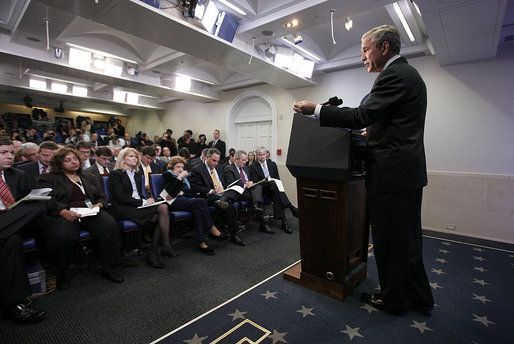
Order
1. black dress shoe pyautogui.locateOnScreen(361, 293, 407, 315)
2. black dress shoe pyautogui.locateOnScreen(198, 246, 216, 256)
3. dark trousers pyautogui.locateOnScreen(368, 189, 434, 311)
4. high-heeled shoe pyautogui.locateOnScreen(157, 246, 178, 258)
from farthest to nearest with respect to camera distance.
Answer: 1. black dress shoe pyautogui.locateOnScreen(198, 246, 216, 256)
2. high-heeled shoe pyautogui.locateOnScreen(157, 246, 178, 258)
3. black dress shoe pyautogui.locateOnScreen(361, 293, 407, 315)
4. dark trousers pyautogui.locateOnScreen(368, 189, 434, 311)

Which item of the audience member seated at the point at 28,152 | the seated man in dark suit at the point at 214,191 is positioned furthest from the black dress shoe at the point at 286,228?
the audience member seated at the point at 28,152

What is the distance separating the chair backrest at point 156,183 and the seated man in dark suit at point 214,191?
455 mm

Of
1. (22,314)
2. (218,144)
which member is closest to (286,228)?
(22,314)

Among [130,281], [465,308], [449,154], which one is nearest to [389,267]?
[465,308]

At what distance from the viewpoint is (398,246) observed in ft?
5.37

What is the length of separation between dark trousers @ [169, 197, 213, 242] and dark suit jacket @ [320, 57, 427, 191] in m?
2.17

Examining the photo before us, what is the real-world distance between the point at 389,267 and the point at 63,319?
7.75 feet

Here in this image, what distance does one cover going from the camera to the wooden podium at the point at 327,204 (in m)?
1.79

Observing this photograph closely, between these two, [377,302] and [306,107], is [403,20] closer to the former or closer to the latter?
[306,107]

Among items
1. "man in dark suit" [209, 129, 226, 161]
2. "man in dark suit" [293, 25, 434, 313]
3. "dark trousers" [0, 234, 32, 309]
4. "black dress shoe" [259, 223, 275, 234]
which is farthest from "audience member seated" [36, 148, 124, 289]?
"man in dark suit" [209, 129, 226, 161]

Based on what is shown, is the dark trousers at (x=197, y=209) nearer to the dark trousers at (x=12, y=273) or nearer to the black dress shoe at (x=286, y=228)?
the black dress shoe at (x=286, y=228)

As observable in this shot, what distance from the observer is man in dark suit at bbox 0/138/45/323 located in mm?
1797

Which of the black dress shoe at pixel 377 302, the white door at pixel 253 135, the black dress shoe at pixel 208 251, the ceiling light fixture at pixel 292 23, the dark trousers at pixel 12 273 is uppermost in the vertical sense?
the ceiling light fixture at pixel 292 23

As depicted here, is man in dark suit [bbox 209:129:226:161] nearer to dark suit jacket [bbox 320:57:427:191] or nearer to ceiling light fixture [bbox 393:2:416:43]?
ceiling light fixture [bbox 393:2:416:43]
